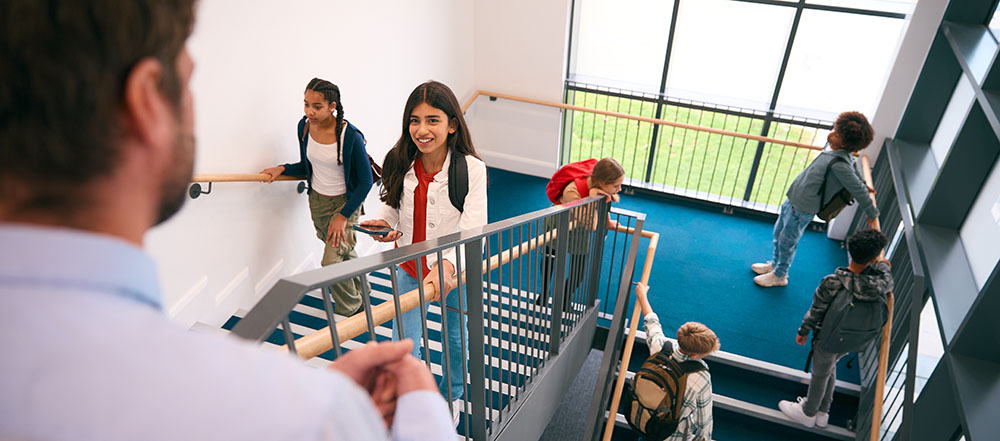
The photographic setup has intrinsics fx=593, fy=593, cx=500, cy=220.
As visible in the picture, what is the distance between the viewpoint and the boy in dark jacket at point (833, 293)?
3578 millimetres

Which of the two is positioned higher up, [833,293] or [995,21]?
[995,21]

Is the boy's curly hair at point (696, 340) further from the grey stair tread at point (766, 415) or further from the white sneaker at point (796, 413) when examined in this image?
the white sneaker at point (796, 413)

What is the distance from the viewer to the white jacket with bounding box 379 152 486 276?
2.56 m

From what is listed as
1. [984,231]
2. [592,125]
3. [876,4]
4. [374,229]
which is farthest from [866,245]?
[592,125]

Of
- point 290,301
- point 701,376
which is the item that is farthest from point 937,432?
point 290,301

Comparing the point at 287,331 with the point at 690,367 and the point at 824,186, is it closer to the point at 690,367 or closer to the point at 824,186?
the point at 690,367

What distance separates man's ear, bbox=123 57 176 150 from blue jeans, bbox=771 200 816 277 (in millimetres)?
5281

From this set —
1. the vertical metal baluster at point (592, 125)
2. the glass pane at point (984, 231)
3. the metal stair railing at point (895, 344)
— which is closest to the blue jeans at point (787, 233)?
the metal stair railing at point (895, 344)

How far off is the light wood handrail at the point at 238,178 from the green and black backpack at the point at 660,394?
257 cm

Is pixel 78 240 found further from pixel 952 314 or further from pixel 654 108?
pixel 654 108

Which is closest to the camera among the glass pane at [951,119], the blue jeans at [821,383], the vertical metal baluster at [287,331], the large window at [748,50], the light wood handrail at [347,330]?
the vertical metal baluster at [287,331]

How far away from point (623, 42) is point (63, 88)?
670 centimetres

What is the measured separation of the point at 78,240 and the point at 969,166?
531 centimetres

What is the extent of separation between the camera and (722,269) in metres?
6.07
